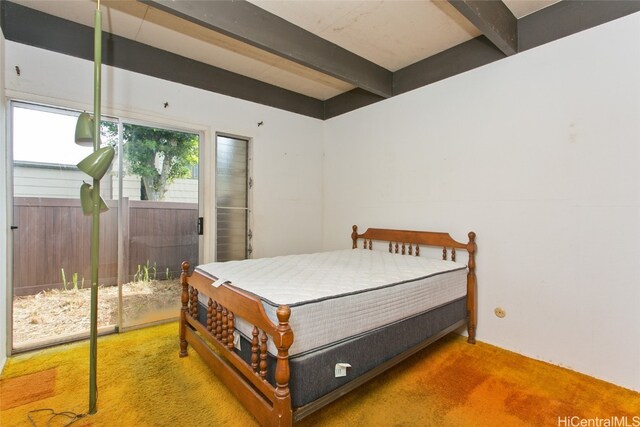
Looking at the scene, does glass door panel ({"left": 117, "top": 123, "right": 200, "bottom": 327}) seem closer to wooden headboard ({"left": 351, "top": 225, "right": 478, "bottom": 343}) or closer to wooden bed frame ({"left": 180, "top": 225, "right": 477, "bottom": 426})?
wooden bed frame ({"left": 180, "top": 225, "right": 477, "bottom": 426})

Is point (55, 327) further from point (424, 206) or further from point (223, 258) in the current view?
point (424, 206)

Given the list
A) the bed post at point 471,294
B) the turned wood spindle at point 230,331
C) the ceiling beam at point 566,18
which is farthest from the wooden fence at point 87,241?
the ceiling beam at point 566,18

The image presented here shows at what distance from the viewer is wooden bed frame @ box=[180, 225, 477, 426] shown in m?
1.37

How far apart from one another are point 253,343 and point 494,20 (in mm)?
2713

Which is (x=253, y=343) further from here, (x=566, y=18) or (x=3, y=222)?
(x=566, y=18)

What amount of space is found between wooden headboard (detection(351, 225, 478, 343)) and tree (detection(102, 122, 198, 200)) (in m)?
2.14

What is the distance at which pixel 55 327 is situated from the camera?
2.74m

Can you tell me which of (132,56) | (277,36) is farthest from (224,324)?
(132,56)

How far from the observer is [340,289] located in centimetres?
182

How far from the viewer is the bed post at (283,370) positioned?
1349 mm

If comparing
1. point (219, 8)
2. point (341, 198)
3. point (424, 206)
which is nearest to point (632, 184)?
point (424, 206)

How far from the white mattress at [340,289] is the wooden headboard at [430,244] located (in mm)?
117

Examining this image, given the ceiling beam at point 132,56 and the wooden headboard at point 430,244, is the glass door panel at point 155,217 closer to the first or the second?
the ceiling beam at point 132,56

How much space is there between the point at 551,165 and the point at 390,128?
5.40 feet
